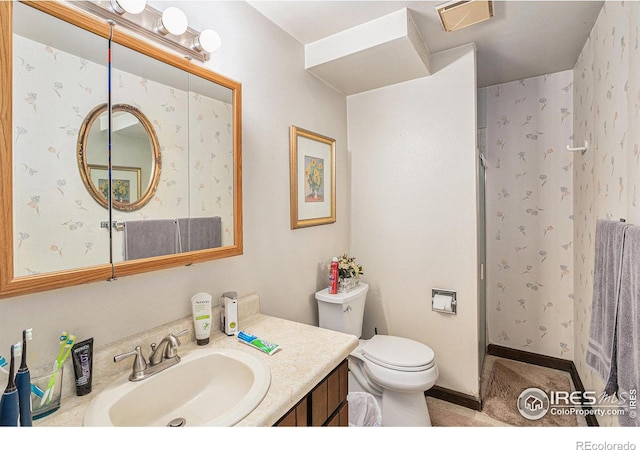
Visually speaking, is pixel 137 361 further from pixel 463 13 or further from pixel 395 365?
A: pixel 463 13

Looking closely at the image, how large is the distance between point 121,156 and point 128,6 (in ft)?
1.52

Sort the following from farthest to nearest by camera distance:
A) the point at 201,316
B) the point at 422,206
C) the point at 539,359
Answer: the point at 539,359, the point at 422,206, the point at 201,316

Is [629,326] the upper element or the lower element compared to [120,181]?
lower

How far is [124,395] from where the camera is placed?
34.7 inches

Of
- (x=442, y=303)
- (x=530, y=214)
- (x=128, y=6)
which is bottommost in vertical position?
(x=442, y=303)

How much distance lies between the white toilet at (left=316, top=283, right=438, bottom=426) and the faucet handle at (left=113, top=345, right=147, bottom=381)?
1.08 m

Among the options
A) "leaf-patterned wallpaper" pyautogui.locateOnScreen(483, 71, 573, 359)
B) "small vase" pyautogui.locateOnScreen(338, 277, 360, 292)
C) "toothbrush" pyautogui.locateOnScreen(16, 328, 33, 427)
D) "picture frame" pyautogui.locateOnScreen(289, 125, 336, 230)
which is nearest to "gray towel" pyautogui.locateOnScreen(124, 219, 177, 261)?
"toothbrush" pyautogui.locateOnScreen(16, 328, 33, 427)

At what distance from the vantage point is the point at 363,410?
1758 mm

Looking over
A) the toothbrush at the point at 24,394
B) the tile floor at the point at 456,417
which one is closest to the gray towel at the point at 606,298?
the tile floor at the point at 456,417

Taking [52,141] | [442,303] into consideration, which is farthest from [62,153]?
[442,303]

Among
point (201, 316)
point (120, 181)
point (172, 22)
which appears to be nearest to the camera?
point (120, 181)

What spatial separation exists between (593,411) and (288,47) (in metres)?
2.64

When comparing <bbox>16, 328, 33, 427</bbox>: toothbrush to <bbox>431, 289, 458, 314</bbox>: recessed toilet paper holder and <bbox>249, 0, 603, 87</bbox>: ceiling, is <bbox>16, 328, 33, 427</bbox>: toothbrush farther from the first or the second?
<bbox>431, 289, 458, 314</bbox>: recessed toilet paper holder

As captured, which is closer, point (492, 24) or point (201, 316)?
point (201, 316)
